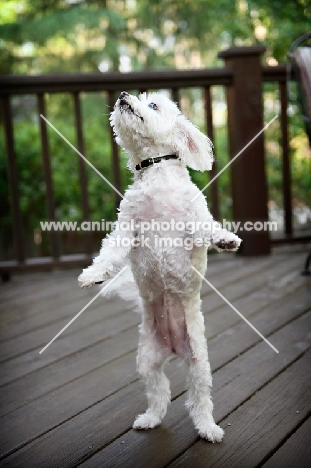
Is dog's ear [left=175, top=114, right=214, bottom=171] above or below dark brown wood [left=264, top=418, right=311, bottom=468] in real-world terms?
above

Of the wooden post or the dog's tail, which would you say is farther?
the wooden post

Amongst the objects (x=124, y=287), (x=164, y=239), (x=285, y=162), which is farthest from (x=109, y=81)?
(x=164, y=239)

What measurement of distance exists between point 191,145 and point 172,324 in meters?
0.46

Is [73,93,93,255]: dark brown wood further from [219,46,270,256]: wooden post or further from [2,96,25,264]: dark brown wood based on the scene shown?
[219,46,270,256]: wooden post

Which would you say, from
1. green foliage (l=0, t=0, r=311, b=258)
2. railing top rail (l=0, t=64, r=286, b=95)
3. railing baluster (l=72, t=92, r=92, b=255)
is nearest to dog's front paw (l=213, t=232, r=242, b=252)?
railing baluster (l=72, t=92, r=92, b=255)

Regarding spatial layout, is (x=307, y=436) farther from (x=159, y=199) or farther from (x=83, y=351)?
(x=83, y=351)

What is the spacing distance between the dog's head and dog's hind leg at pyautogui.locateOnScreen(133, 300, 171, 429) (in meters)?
0.47

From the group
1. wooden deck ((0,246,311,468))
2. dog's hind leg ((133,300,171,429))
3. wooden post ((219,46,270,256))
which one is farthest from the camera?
wooden post ((219,46,270,256))

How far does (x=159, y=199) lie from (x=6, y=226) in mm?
4314

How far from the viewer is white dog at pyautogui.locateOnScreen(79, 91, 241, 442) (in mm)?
1341

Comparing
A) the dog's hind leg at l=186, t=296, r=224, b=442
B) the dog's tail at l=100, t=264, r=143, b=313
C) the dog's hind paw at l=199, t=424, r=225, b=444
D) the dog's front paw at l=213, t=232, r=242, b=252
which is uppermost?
the dog's front paw at l=213, t=232, r=242, b=252

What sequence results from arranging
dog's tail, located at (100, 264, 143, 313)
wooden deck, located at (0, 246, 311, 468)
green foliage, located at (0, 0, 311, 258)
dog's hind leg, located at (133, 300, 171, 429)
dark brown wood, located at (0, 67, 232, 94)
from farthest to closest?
green foliage, located at (0, 0, 311, 258)
dark brown wood, located at (0, 67, 232, 94)
dog's tail, located at (100, 264, 143, 313)
dog's hind leg, located at (133, 300, 171, 429)
wooden deck, located at (0, 246, 311, 468)

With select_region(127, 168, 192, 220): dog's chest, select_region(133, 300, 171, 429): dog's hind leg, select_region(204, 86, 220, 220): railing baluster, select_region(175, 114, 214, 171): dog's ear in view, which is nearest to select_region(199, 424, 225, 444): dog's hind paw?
select_region(133, 300, 171, 429): dog's hind leg

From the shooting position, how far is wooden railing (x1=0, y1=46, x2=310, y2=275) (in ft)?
10.2
